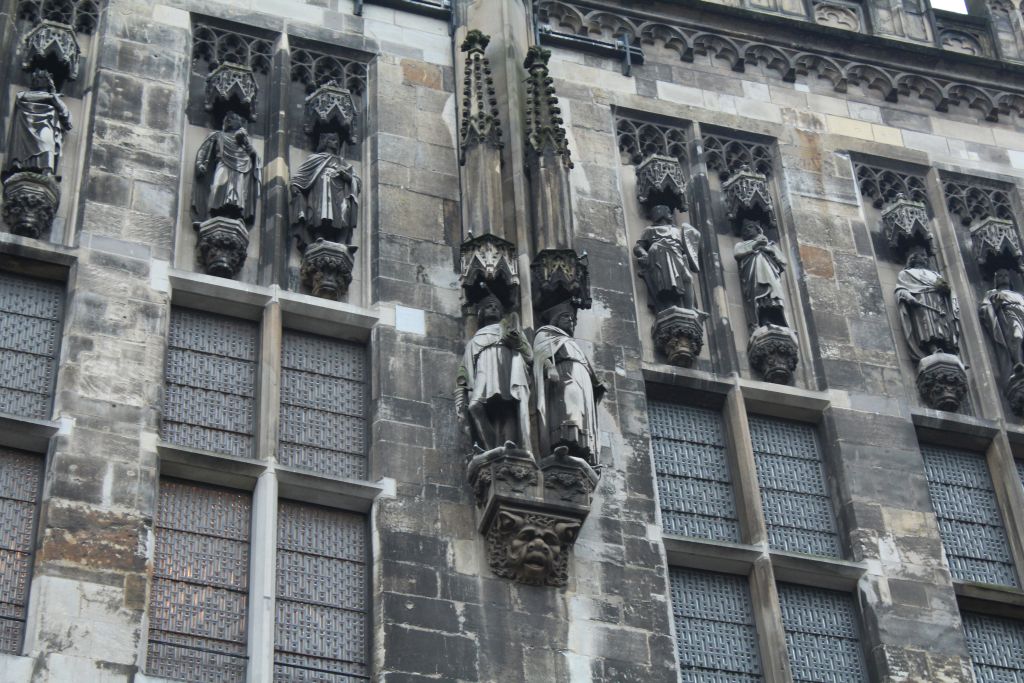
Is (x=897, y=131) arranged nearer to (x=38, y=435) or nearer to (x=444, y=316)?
(x=444, y=316)

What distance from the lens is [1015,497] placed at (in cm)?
2220

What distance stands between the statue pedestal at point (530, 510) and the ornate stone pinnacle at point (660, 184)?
171 inches

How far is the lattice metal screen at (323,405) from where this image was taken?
2011 centimetres

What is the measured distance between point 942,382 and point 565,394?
448cm

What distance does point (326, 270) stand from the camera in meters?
21.2

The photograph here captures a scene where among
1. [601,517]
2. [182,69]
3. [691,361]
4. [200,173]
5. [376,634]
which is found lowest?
[376,634]

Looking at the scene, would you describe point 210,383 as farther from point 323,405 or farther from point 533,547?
point 533,547

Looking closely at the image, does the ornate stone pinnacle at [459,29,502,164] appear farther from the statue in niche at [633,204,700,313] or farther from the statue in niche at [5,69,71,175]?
the statue in niche at [5,69,71,175]

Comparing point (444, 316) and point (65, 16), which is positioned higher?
point (65, 16)

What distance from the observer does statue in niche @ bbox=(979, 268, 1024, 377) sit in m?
23.1

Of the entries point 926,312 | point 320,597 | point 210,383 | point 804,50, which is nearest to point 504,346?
point 210,383

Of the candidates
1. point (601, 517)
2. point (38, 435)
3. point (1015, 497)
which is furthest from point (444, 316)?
point (1015, 497)

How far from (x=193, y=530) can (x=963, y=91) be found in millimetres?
10969

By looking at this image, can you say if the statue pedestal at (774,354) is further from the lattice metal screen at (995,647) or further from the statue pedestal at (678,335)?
the lattice metal screen at (995,647)
